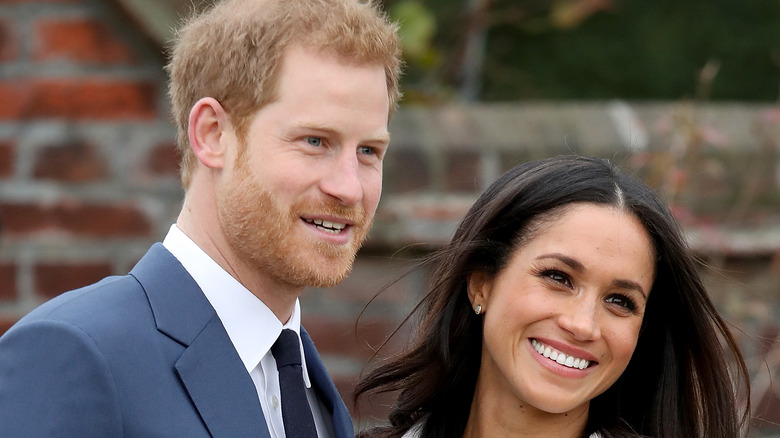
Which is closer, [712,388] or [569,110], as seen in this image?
[712,388]

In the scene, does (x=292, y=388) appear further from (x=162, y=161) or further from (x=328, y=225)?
(x=162, y=161)

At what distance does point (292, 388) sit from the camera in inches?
107

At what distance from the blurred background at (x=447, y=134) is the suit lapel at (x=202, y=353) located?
117cm

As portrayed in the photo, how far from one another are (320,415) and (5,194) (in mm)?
1528

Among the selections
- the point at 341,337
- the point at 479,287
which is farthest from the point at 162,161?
the point at 479,287

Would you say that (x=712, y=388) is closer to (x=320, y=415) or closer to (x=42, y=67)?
(x=320, y=415)

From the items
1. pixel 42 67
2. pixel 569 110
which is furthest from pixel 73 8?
pixel 569 110

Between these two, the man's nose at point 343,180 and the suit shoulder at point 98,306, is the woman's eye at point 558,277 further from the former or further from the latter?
the suit shoulder at point 98,306

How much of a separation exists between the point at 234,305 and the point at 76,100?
1.54m

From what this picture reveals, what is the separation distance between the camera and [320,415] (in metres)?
2.97

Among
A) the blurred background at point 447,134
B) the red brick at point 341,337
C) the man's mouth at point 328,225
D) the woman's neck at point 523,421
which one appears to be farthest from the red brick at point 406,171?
the man's mouth at point 328,225

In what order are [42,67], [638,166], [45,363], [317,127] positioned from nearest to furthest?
[45,363], [317,127], [42,67], [638,166]

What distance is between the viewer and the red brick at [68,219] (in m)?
3.89

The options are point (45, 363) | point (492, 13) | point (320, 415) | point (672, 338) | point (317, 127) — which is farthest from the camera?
point (492, 13)
